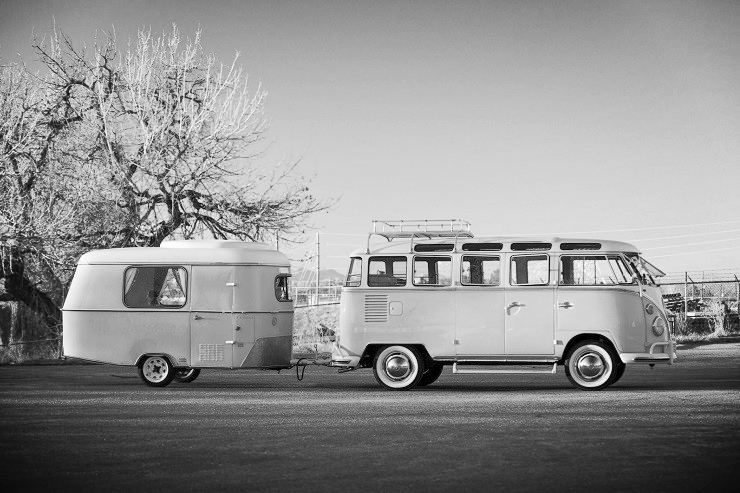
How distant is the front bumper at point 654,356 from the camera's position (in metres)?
18.6

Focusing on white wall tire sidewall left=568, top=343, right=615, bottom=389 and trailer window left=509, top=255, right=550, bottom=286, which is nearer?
white wall tire sidewall left=568, top=343, right=615, bottom=389

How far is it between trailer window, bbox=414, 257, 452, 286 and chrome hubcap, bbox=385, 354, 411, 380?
4.66 ft

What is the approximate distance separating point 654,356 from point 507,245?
3.20 metres

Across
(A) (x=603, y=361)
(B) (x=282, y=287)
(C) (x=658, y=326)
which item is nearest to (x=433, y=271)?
(B) (x=282, y=287)

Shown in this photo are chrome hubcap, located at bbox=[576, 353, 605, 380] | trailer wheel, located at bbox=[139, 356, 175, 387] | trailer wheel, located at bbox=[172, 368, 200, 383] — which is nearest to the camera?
chrome hubcap, located at bbox=[576, 353, 605, 380]

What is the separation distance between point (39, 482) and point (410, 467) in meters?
3.30

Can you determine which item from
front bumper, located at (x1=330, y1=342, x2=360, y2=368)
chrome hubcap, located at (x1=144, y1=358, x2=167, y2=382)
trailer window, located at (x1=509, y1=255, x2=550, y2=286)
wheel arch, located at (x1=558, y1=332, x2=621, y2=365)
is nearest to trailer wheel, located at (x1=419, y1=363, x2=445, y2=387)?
front bumper, located at (x1=330, y1=342, x2=360, y2=368)

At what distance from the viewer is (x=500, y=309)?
19391 millimetres

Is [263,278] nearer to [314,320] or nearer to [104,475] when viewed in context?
[104,475]

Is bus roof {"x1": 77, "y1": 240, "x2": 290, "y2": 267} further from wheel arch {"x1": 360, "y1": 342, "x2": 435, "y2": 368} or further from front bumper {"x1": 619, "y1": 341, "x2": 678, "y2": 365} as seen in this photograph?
front bumper {"x1": 619, "y1": 341, "x2": 678, "y2": 365}

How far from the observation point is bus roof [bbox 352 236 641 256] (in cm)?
1927

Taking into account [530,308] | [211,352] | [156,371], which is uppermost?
[530,308]

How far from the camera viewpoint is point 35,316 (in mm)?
32844

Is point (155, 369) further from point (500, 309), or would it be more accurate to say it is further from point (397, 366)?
point (500, 309)
